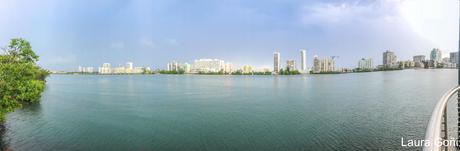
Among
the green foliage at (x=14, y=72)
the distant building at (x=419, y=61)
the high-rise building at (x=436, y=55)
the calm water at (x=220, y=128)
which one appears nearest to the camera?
the green foliage at (x=14, y=72)

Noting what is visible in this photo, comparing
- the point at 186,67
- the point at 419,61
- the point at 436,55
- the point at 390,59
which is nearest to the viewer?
the point at 436,55

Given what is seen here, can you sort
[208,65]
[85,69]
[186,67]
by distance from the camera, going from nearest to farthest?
[208,65], [186,67], [85,69]

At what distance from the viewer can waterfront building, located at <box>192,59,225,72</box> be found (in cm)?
13250

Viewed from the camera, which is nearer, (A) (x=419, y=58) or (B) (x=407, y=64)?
(B) (x=407, y=64)

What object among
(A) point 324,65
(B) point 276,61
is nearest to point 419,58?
(A) point 324,65

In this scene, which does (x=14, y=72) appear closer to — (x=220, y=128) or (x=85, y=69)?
(x=220, y=128)

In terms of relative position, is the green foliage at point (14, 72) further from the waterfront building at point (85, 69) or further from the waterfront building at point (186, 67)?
the waterfront building at point (85, 69)

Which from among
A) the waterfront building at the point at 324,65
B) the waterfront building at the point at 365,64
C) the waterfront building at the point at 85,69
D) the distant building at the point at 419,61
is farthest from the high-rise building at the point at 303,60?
the waterfront building at the point at 85,69

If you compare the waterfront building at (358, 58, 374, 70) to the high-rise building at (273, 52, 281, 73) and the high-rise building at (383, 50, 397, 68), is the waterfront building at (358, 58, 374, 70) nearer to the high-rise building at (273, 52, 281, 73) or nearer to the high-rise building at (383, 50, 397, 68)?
the high-rise building at (383, 50, 397, 68)

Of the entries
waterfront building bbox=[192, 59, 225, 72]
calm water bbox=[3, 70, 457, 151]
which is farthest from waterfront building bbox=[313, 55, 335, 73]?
calm water bbox=[3, 70, 457, 151]

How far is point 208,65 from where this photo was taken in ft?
444

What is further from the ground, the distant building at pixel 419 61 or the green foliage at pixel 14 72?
the distant building at pixel 419 61

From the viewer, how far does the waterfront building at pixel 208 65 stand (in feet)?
435

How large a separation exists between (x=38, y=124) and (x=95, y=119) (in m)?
2.61
